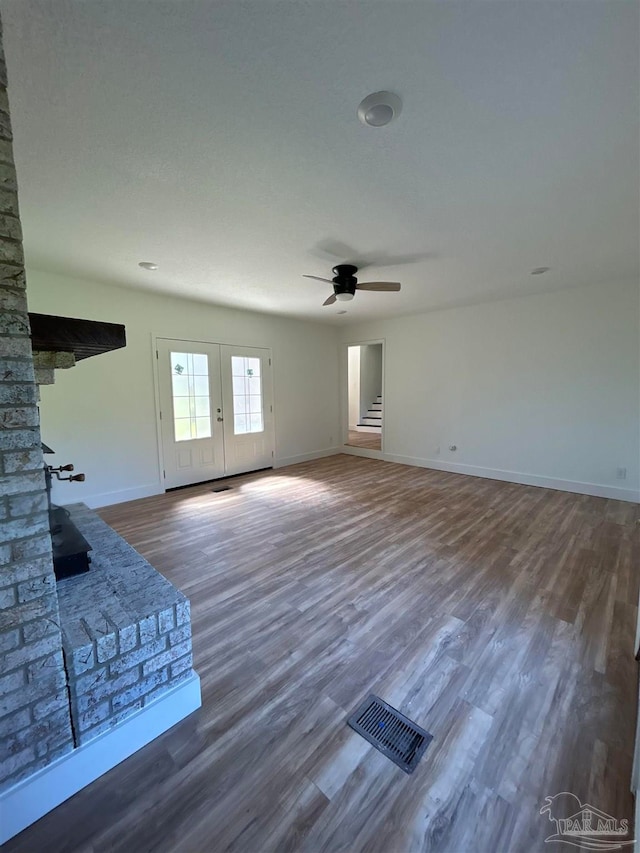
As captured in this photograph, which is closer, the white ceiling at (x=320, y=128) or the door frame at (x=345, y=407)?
the white ceiling at (x=320, y=128)

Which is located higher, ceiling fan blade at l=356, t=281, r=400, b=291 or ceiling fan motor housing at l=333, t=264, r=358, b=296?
ceiling fan motor housing at l=333, t=264, r=358, b=296

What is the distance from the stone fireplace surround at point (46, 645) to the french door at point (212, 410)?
3.27 metres

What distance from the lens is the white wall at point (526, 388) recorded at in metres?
4.01

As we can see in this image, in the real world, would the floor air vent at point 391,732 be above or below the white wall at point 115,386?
below

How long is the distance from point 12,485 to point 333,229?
8.36 ft

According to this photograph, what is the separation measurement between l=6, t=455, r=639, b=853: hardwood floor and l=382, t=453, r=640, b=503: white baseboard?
93cm

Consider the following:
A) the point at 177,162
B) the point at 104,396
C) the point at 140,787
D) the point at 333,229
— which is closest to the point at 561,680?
the point at 140,787

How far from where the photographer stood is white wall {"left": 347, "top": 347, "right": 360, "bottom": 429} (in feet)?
30.1

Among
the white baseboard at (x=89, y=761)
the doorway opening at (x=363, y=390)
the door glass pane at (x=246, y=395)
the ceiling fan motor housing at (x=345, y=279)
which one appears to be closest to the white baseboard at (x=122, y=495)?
the door glass pane at (x=246, y=395)

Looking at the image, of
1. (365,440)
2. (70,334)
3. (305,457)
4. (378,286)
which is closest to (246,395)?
(305,457)

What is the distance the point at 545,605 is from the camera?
7.06 feet

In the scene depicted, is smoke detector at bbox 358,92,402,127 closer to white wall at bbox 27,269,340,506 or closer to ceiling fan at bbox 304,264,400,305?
ceiling fan at bbox 304,264,400,305

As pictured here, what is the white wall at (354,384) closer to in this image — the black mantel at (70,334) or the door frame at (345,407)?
the door frame at (345,407)

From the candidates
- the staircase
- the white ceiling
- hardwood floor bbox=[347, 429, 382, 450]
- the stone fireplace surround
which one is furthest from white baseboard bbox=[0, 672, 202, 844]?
the staircase
